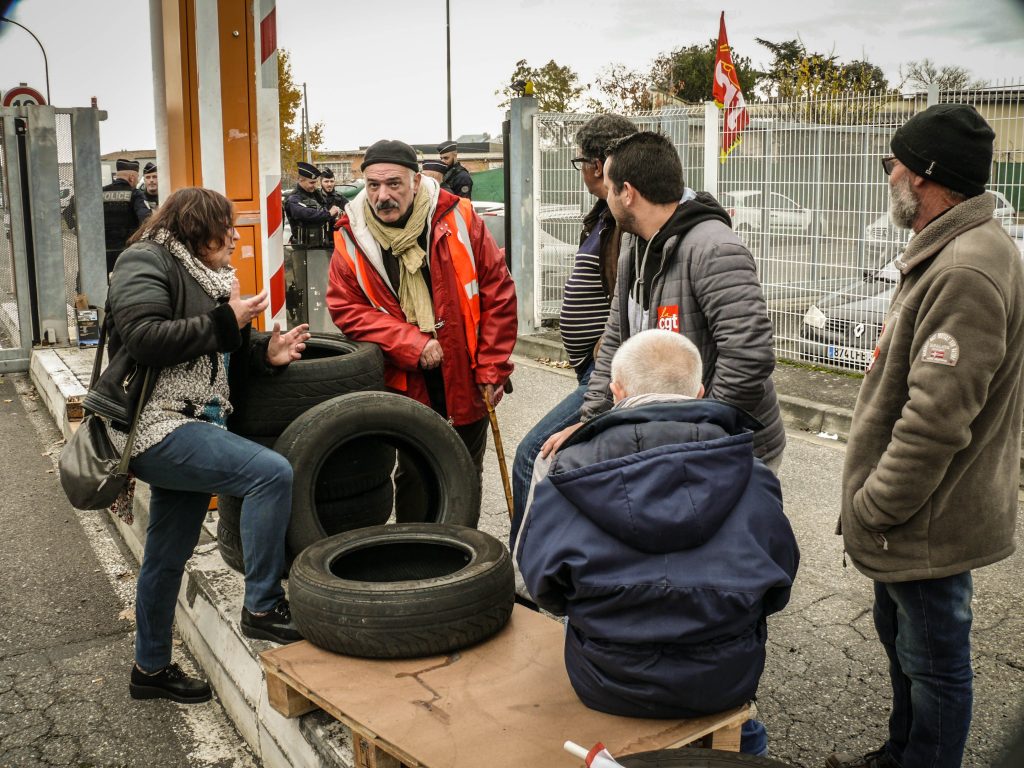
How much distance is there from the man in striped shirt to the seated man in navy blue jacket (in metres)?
1.40

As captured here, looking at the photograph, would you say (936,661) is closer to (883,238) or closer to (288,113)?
(883,238)

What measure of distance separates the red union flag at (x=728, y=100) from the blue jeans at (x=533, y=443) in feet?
22.4

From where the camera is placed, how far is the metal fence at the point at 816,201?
9.16 metres

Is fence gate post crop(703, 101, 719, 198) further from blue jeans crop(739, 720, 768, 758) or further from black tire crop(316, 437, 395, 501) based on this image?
blue jeans crop(739, 720, 768, 758)

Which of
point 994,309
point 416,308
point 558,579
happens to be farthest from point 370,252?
point 994,309

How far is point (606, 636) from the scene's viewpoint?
105 inches

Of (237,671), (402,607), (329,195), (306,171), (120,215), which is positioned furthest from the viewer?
Answer: (329,195)

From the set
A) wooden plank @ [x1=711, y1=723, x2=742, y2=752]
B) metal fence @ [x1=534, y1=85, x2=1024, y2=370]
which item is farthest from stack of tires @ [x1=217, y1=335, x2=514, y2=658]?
metal fence @ [x1=534, y1=85, x2=1024, y2=370]

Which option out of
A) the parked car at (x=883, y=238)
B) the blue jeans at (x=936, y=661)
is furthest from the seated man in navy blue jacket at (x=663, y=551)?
the parked car at (x=883, y=238)

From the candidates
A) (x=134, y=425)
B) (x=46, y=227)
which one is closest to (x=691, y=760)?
(x=134, y=425)

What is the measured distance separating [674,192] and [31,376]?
30.9 ft

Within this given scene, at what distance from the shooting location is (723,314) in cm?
347

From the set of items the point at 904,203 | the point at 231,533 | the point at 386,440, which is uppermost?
the point at 904,203

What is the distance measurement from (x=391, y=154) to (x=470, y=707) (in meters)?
2.58
